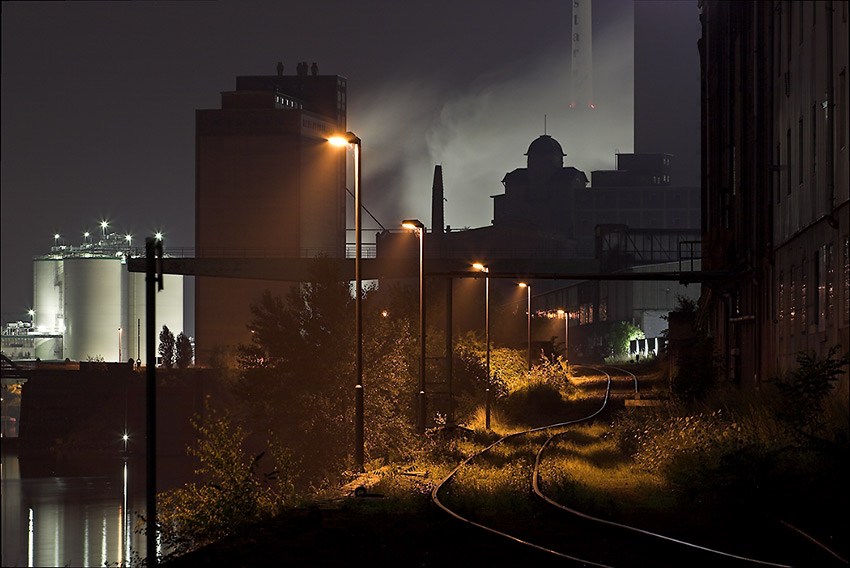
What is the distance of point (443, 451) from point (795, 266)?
12392mm

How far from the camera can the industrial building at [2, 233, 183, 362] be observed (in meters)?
169

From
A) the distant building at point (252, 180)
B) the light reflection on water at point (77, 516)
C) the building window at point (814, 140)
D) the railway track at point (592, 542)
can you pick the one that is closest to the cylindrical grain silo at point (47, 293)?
the distant building at point (252, 180)

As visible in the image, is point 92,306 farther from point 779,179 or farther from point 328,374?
point 779,179

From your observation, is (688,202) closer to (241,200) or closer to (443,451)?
(241,200)

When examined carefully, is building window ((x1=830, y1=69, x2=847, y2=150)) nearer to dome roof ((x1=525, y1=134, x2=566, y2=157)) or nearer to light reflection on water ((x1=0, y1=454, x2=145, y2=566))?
light reflection on water ((x1=0, y1=454, x2=145, y2=566))

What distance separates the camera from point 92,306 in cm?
16875

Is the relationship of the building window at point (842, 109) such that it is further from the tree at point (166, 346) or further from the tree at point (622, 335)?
the tree at point (166, 346)

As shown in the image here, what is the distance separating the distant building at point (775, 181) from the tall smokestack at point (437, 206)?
90.0 m

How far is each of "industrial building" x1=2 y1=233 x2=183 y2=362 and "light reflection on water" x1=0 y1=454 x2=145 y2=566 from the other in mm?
66578

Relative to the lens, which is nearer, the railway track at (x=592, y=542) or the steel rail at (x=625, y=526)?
the steel rail at (x=625, y=526)

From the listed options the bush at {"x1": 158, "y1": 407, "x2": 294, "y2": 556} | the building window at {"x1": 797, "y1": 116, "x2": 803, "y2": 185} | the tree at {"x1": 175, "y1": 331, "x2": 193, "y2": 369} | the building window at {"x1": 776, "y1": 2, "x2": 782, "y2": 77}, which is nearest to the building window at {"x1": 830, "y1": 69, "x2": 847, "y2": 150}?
the building window at {"x1": 797, "y1": 116, "x2": 803, "y2": 185}

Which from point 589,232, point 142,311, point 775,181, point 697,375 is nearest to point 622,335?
point 697,375

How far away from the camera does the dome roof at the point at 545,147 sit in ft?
539

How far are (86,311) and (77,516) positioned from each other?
336 feet
